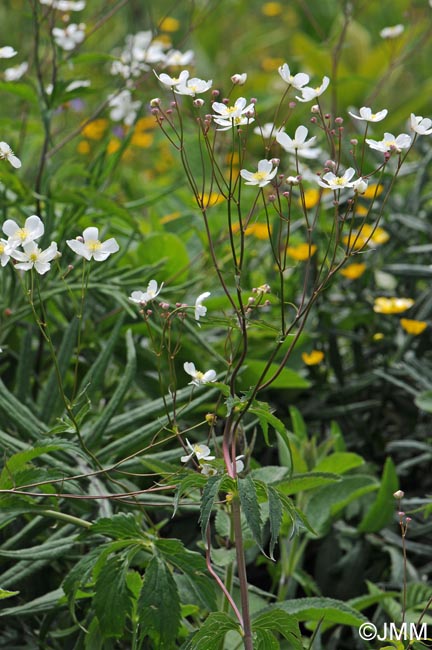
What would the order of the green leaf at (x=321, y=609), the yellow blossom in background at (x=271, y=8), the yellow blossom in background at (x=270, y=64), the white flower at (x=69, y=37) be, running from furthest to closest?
the yellow blossom in background at (x=271, y=8) → the yellow blossom in background at (x=270, y=64) → the white flower at (x=69, y=37) → the green leaf at (x=321, y=609)

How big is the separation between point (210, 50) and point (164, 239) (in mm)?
2847

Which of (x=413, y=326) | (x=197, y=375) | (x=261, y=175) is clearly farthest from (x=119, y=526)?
(x=413, y=326)

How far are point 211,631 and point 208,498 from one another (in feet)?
0.50

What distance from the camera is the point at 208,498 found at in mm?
831

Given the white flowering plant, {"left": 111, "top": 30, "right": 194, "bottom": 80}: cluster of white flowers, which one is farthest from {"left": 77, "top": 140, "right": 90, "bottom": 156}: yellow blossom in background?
{"left": 111, "top": 30, "right": 194, "bottom": 80}: cluster of white flowers

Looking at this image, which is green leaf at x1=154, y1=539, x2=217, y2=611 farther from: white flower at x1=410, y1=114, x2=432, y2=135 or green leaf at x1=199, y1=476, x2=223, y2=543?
white flower at x1=410, y1=114, x2=432, y2=135

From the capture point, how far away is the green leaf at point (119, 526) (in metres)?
0.98

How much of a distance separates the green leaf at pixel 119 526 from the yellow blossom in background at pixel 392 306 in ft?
2.70

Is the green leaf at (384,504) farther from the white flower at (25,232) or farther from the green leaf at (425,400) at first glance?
the white flower at (25,232)

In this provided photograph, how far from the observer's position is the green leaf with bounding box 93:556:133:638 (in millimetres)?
975

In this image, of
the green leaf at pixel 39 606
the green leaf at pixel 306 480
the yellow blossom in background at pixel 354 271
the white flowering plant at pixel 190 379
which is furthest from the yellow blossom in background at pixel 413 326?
the green leaf at pixel 39 606

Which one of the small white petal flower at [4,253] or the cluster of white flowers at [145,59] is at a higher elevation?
the small white petal flower at [4,253]

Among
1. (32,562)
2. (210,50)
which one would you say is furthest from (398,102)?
(32,562)

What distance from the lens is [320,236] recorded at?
6.14 ft
